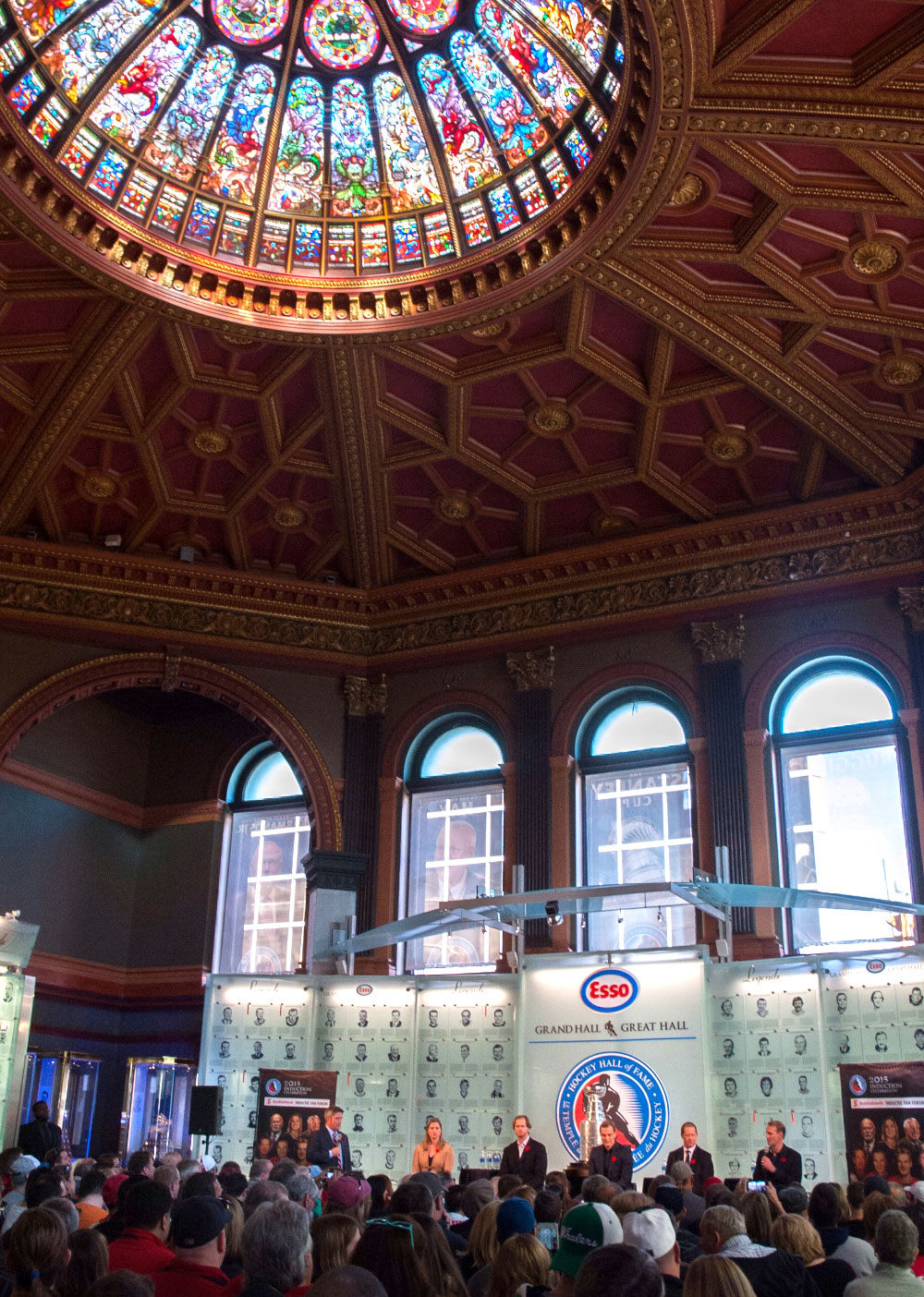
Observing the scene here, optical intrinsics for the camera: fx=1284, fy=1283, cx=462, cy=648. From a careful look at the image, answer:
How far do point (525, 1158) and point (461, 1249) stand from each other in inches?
277

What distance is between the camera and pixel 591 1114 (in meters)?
15.1

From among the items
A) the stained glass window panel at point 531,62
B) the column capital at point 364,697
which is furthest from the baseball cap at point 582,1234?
the column capital at point 364,697

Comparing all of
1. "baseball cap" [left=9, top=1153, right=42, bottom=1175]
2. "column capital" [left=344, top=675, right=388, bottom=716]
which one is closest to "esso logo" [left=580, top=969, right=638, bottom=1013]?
"column capital" [left=344, top=675, right=388, bottom=716]

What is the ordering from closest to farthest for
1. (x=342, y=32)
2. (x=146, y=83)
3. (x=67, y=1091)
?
(x=146, y=83) < (x=342, y=32) < (x=67, y=1091)

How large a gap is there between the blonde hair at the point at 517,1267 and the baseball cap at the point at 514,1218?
81cm

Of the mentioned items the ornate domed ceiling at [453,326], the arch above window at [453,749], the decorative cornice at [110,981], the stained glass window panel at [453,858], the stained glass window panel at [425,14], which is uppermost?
the stained glass window panel at [425,14]

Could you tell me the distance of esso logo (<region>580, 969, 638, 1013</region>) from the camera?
15203mm

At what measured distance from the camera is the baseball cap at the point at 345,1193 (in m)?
8.11

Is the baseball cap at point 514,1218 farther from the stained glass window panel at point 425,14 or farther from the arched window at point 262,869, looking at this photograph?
the arched window at point 262,869

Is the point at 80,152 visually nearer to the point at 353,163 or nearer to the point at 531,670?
the point at 353,163

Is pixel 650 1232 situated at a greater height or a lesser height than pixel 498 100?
lesser

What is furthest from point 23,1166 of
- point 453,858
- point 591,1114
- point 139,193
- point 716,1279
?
point 139,193

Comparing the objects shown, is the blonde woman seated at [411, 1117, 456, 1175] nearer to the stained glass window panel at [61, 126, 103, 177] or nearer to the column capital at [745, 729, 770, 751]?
the column capital at [745, 729, 770, 751]

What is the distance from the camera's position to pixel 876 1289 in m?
4.98
